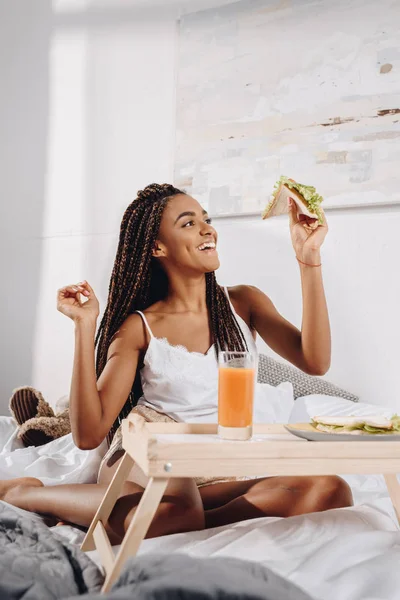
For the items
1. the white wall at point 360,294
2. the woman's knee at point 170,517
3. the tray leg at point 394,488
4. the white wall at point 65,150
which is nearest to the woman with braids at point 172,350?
the woman's knee at point 170,517

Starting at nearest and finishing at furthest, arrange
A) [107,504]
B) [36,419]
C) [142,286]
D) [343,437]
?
[343,437], [107,504], [142,286], [36,419]

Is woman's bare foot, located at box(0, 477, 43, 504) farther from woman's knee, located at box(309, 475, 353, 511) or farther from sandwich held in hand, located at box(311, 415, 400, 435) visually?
sandwich held in hand, located at box(311, 415, 400, 435)

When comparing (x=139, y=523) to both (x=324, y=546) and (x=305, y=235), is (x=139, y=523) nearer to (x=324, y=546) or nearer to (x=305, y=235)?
(x=324, y=546)

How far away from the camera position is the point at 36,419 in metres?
2.23

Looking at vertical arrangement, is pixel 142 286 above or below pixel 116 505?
above

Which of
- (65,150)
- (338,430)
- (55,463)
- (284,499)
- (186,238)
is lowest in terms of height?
(55,463)

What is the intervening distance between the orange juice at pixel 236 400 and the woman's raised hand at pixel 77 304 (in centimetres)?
41

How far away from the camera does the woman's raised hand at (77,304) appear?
1469 millimetres

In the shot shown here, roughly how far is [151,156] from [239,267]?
663 mm

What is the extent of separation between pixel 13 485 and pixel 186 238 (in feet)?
2.36

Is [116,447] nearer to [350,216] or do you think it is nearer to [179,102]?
[350,216]

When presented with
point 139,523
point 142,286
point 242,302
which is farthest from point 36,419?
point 139,523

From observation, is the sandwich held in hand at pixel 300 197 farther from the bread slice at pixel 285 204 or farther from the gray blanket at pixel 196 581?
the gray blanket at pixel 196 581

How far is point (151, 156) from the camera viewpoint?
118 inches
